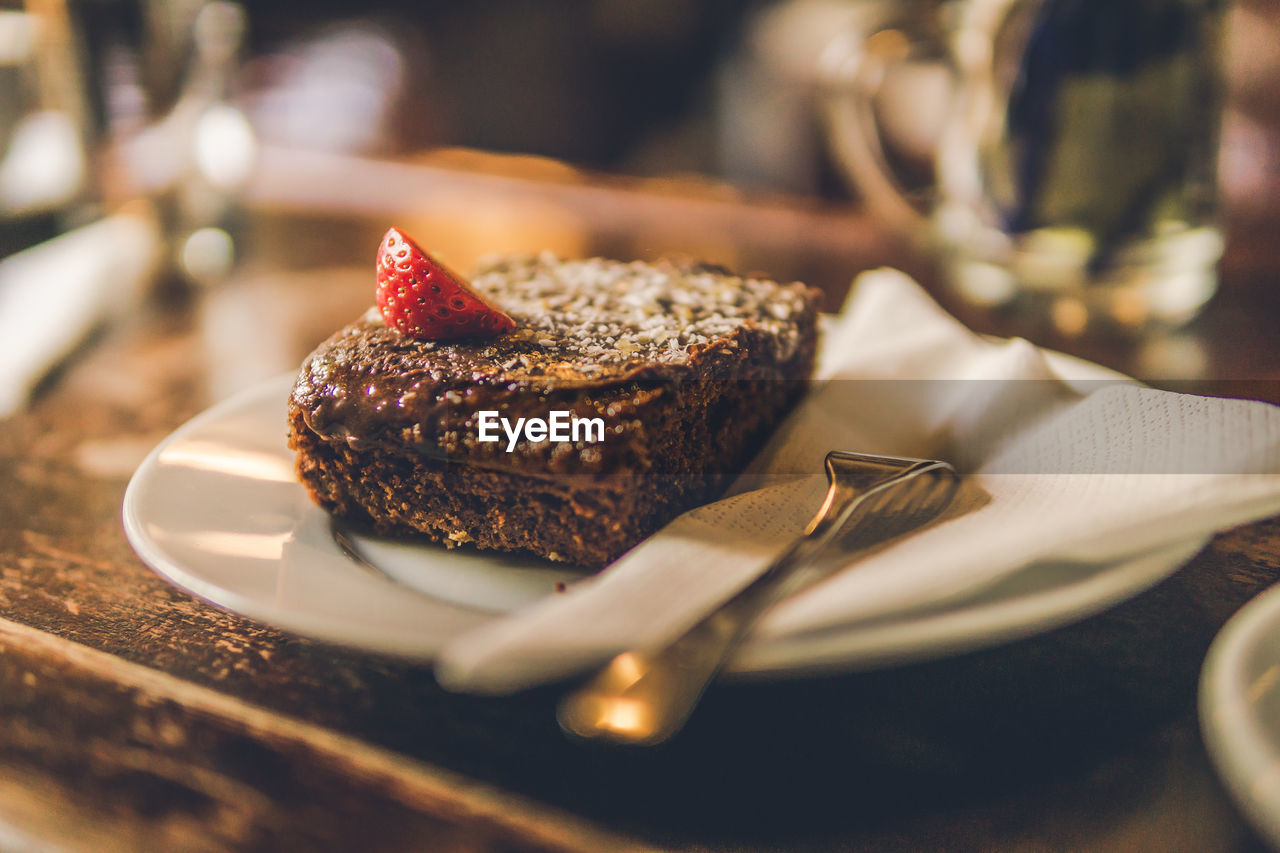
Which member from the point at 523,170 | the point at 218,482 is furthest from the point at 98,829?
the point at 523,170

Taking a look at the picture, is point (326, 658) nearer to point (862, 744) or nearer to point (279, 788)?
point (279, 788)

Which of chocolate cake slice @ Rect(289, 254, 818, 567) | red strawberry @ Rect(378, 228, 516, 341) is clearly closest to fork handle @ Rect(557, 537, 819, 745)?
chocolate cake slice @ Rect(289, 254, 818, 567)

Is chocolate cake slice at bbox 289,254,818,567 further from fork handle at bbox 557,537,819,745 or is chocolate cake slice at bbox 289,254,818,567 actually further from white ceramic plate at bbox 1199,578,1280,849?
white ceramic plate at bbox 1199,578,1280,849

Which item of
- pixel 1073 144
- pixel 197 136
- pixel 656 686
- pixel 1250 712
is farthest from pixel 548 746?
pixel 197 136

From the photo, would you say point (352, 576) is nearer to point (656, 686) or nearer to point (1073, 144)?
point (656, 686)

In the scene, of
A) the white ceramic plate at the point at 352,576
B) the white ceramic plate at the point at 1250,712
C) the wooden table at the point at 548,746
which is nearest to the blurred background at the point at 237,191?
the white ceramic plate at the point at 352,576
